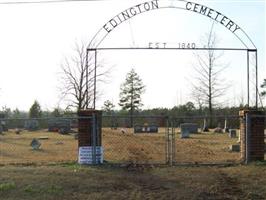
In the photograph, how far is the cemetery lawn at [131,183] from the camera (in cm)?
1108

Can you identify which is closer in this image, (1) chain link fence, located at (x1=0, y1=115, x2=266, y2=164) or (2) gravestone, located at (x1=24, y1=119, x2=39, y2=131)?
(1) chain link fence, located at (x1=0, y1=115, x2=266, y2=164)

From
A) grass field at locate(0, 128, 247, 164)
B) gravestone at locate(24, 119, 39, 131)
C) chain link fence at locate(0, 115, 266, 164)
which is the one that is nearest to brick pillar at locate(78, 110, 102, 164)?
chain link fence at locate(0, 115, 266, 164)

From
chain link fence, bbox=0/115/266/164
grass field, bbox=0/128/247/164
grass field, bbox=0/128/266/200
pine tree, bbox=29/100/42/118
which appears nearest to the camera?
grass field, bbox=0/128/266/200

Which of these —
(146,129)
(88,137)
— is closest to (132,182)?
(88,137)

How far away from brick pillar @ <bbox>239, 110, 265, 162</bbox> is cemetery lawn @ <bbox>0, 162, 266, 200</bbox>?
3.46 feet

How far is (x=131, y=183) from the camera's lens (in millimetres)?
12141

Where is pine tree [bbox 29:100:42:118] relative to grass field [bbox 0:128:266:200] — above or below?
above

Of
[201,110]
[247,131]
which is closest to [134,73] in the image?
[201,110]

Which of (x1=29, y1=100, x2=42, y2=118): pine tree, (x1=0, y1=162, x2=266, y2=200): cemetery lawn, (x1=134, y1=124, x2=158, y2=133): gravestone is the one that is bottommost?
(x1=0, y1=162, x2=266, y2=200): cemetery lawn

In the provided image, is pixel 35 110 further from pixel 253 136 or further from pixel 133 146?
pixel 253 136

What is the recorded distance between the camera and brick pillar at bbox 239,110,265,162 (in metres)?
15.3

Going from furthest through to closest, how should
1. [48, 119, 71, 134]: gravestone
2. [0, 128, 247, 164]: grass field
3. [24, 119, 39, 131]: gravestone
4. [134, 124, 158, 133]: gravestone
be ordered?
1. [24, 119, 39, 131]: gravestone
2. [134, 124, 158, 133]: gravestone
3. [48, 119, 71, 134]: gravestone
4. [0, 128, 247, 164]: grass field

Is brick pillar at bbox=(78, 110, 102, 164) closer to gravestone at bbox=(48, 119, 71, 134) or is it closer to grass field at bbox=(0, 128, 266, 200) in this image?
grass field at bbox=(0, 128, 266, 200)

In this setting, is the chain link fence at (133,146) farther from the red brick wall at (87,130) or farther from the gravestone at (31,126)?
the red brick wall at (87,130)
